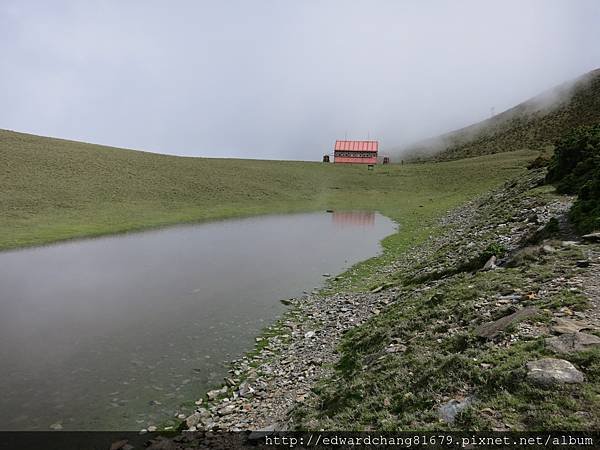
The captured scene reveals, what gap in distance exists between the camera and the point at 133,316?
19.5 m

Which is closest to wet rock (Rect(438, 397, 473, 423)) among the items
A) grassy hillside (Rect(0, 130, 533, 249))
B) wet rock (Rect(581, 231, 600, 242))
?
wet rock (Rect(581, 231, 600, 242))

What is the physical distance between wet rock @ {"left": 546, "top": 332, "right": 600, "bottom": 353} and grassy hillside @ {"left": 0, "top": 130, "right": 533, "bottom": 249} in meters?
37.1

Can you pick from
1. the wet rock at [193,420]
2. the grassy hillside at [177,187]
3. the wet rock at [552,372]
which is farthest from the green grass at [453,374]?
the grassy hillside at [177,187]

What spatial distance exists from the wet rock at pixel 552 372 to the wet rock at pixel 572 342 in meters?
0.51

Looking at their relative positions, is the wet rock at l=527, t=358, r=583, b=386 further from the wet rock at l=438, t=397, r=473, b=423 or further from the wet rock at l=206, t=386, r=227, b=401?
the wet rock at l=206, t=386, r=227, b=401

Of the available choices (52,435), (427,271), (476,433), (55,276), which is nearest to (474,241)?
(427,271)

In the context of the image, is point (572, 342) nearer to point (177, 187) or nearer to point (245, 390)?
point (245, 390)

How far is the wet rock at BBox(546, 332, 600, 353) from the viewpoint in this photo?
7940mm

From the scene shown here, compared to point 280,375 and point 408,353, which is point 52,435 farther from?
point 408,353

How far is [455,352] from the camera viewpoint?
9.89 m

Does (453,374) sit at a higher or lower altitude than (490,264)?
lower

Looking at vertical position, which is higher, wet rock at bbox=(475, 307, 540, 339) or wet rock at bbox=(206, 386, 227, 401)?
wet rock at bbox=(475, 307, 540, 339)

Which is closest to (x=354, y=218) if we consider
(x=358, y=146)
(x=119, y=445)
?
(x=119, y=445)

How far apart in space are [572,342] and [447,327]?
3.70m
